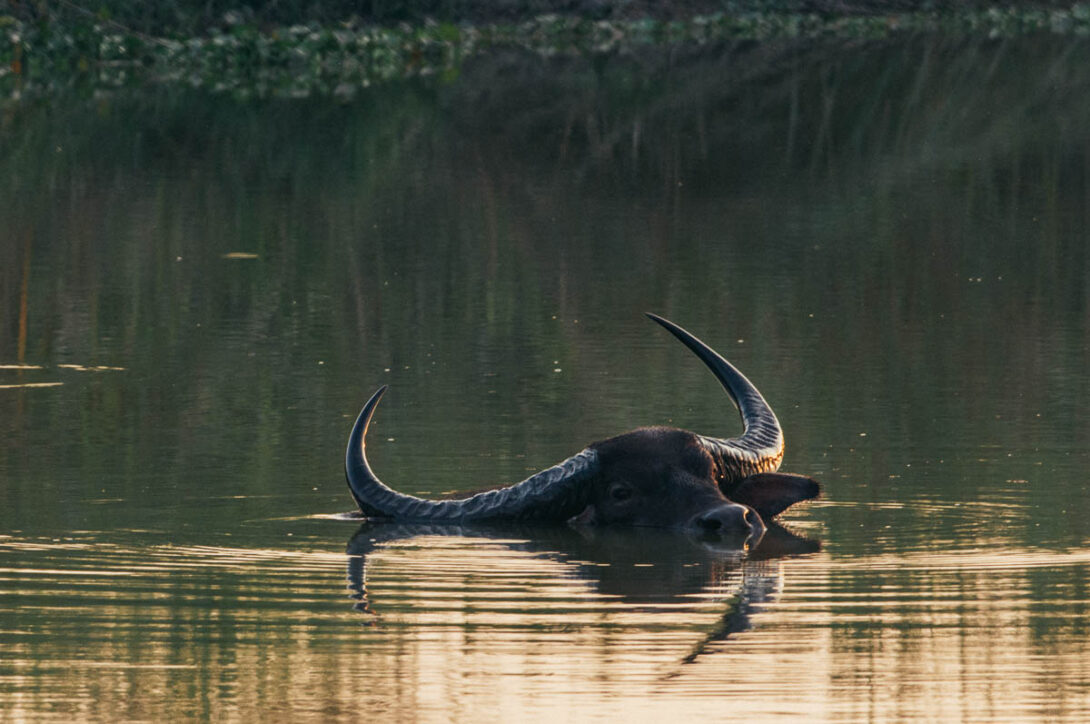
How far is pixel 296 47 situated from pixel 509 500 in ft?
117

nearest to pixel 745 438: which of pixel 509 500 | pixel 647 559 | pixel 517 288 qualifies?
pixel 509 500

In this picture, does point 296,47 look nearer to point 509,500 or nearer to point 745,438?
point 745,438

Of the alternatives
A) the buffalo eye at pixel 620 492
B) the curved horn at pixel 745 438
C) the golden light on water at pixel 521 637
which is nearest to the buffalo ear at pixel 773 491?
the curved horn at pixel 745 438

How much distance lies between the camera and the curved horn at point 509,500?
35.1 ft

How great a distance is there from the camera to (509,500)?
1076 cm

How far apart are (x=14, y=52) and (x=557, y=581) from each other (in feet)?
113

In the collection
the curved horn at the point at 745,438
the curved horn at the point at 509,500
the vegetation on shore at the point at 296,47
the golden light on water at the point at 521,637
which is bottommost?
the golden light on water at the point at 521,637

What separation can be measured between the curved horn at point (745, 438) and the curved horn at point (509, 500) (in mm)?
546

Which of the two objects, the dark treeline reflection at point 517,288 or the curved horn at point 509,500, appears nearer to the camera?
the curved horn at point 509,500

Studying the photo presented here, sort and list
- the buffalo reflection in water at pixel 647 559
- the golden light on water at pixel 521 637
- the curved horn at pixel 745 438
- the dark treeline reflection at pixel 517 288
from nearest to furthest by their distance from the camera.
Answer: the golden light on water at pixel 521 637, the buffalo reflection in water at pixel 647 559, the curved horn at pixel 745 438, the dark treeline reflection at pixel 517 288

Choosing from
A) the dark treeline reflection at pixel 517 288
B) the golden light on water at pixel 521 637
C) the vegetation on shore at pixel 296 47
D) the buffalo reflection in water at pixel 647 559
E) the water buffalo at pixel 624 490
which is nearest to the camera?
the golden light on water at pixel 521 637

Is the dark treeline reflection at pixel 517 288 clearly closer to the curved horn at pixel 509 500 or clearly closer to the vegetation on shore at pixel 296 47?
the curved horn at pixel 509 500

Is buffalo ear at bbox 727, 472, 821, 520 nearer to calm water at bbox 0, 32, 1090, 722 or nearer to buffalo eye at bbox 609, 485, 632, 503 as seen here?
calm water at bbox 0, 32, 1090, 722

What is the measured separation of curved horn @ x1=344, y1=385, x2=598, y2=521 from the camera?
10688 mm
